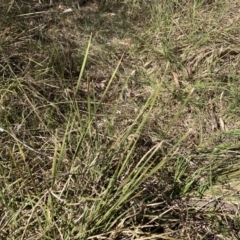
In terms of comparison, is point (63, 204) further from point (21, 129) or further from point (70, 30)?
point (70, 30)

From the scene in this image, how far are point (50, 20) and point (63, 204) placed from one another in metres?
1.59

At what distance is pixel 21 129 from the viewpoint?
2.07 meters

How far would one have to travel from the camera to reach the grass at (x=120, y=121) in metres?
1.66

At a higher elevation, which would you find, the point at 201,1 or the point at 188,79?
the point at 201,1

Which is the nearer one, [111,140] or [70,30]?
[111,140]

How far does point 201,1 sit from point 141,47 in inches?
21.4

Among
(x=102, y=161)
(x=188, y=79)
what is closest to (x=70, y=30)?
(x=188, y=79)

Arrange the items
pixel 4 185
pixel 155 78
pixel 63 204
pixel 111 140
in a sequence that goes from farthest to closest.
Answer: pixel 155 78, pixel 111 140, pixel 4 185, pixel 63 204

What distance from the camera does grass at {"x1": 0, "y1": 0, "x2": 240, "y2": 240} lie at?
1.66 meters

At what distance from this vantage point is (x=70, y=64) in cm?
256

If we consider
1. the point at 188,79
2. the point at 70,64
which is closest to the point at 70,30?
the point at 70,64

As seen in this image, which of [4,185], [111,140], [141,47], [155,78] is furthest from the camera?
[141,47]

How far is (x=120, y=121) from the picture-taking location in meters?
2.29

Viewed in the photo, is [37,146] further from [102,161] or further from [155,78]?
[155,78]
